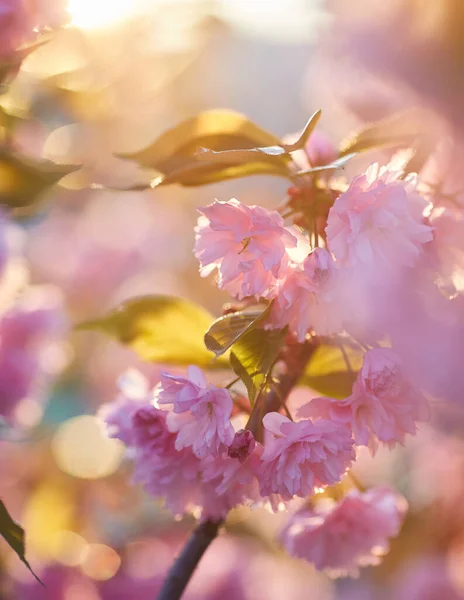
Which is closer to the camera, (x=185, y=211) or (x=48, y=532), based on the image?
(x=48, y=532)

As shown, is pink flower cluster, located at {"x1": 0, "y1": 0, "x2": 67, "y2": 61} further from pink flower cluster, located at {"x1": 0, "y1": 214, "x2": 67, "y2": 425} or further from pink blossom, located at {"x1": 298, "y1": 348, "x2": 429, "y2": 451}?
pink blossom, located at {"x1": 298, "y1": 348, "x2": 429, "y2": 451}

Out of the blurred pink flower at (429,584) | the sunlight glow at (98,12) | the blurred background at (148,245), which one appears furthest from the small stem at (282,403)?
the blurred pink flower at (429,584)

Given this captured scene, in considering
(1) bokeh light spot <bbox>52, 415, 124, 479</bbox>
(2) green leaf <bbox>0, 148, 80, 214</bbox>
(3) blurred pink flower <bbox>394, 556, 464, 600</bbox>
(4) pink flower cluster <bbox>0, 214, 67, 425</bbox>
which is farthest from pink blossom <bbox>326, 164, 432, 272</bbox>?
(1) bokeh light spot <bbox>52, 415, 124, 479</bbox>

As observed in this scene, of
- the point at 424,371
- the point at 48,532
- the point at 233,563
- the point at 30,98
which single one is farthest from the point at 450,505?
the point at 30,98

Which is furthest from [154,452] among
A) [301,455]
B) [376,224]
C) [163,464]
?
[376,224]

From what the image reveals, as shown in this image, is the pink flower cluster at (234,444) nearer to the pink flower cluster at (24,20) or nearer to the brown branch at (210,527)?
the brown branch at (210,527)

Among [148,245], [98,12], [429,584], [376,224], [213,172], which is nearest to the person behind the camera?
[376,224]

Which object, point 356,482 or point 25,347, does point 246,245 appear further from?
point 25,347

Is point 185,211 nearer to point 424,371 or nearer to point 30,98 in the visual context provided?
point 30,98
